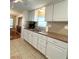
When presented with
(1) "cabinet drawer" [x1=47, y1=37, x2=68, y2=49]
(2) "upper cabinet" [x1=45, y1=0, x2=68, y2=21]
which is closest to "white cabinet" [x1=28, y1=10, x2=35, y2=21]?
(2) "upper cabinet" [x1=45, y1=0, x2=68, y2=21]

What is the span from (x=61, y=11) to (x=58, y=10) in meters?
0.18

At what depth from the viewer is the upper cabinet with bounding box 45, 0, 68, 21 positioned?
2.52m

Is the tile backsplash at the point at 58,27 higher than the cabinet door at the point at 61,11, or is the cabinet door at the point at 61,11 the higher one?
the cabinet door at the point at 61,11

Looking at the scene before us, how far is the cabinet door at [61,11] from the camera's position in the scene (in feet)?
8.19

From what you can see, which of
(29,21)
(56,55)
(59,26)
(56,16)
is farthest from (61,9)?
(29,21)

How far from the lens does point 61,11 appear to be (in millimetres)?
2680

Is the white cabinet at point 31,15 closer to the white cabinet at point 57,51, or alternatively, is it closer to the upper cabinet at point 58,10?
the upper cabinet at point 58,10

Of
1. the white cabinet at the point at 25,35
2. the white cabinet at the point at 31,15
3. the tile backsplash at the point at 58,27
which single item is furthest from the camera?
the white cabinet at the point at 31,15

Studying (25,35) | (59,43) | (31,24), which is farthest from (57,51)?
(31,24)

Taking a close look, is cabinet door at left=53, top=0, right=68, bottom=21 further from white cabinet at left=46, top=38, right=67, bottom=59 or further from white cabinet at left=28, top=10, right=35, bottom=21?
white cabinet at left=28, top=10, right=35, bottom=21

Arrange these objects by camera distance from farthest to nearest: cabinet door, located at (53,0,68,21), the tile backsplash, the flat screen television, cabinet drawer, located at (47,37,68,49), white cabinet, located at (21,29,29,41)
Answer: the flat screen television < white cabinet, located at (21,29,29,41) < the tile backsplash < cabinet door, located at (53,0,68,21) < cabinet drawer, located at (47,37,68,49)

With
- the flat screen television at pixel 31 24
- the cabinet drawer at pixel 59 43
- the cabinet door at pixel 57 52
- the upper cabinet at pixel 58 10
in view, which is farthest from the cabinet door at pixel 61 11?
the flat screen television at pixel 31 24

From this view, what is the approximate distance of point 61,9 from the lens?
2.69 metres
